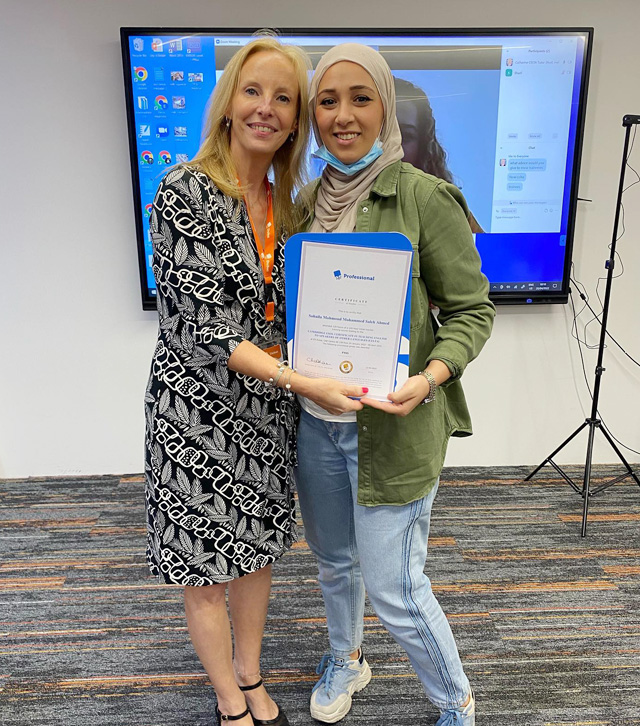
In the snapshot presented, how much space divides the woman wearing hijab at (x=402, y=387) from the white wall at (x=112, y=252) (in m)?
1.60

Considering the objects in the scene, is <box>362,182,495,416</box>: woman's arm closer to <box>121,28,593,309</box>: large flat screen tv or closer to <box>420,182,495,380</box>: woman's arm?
<box>420,182,495,380</box>: woman's arm

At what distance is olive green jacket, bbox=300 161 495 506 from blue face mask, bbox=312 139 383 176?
0.04m

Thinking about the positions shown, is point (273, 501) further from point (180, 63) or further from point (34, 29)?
point (34, 29)

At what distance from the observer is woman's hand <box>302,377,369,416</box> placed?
1190 mm

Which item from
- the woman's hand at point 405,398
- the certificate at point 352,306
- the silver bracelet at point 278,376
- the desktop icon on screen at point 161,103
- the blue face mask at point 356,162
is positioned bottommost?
the woman's hand at point 405,398

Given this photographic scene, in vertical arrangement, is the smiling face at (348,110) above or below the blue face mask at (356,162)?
above

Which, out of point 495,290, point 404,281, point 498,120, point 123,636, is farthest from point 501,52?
point 123,636

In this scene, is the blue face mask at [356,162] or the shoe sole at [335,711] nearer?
the blue face mask at [356,162]

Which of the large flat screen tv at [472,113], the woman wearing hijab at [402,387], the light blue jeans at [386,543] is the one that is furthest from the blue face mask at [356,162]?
the large flat screen tv at [472,113]

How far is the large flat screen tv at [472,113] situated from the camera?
8.15 ft

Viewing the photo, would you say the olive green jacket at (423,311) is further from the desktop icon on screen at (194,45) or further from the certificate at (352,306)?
the desktop icon on screen at (194,45)

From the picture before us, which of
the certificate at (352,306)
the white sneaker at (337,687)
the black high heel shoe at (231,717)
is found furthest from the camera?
the white sneaker at (337,687)

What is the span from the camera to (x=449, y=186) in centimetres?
123

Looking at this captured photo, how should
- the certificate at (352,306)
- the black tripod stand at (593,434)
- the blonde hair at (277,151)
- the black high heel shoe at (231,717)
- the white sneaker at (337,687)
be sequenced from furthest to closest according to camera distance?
1. the black tripod stand at (593,434)
2. the white sneaker at (337,687)
3. the black high heel shoe at (231,717)
4. the blonde hair at (277,151)
5. the certificate at (352,306)
